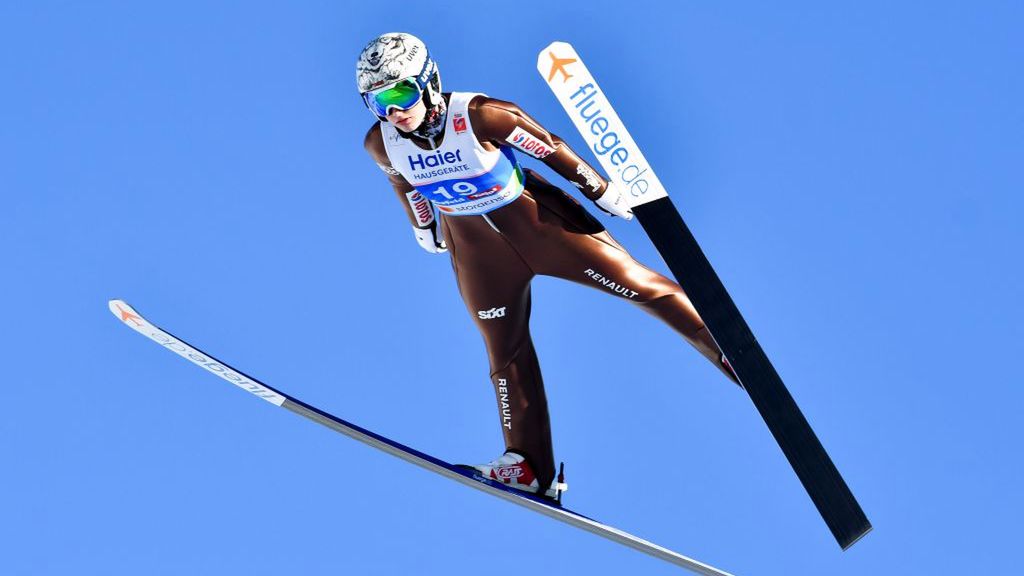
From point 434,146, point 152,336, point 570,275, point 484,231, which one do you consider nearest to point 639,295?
point 570,275

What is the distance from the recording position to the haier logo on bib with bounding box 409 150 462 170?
22.1ft

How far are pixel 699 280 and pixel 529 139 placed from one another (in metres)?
0.95

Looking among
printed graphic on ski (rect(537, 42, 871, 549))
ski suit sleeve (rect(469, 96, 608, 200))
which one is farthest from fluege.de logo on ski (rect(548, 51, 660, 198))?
ski suit sleeve (rect(469, 96, 608, 200))

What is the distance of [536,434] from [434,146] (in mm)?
1588

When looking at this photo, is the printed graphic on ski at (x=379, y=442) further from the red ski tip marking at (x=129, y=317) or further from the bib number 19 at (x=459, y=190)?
the bib number 19 at (x=459, y=190)

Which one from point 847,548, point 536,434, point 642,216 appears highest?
point 642,216

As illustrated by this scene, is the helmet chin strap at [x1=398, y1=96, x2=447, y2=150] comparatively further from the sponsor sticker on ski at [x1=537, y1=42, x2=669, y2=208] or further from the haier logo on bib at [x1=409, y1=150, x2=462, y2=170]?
the sponsor sticker on ski at [x1=537, y1=42, x2=669, y2=208]

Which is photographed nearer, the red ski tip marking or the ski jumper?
the ski jumper

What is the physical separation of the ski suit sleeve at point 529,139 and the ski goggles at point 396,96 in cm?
27

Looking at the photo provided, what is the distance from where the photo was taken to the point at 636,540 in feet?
23.3

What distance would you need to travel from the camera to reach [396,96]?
6.52 metres

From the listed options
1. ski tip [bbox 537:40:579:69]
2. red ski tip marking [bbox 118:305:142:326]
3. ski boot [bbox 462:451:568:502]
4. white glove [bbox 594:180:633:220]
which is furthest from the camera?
ski boot [bbox 462:451:568:502]

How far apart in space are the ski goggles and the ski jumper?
214 millimetres

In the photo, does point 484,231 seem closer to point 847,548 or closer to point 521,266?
Answer: point 521,266
